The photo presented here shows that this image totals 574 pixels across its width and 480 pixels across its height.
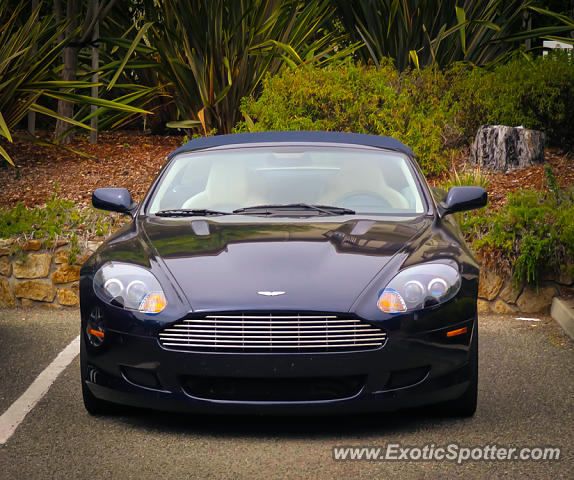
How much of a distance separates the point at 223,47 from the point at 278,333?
8.40 metres

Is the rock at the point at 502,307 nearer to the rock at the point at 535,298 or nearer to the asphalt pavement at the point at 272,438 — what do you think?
the rock at the point at 535,298

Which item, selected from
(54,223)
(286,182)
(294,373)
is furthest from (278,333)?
(54,223)

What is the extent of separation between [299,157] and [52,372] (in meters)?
1.99

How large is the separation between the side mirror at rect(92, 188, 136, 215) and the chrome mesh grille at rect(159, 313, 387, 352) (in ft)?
5.08

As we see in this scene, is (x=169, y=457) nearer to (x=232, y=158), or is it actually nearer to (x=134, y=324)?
(x=134, y=324)

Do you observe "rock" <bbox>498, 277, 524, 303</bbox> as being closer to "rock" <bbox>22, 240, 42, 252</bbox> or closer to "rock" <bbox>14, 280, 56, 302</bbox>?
"rock" <bbox>14, 280, 56, 302</bbox>

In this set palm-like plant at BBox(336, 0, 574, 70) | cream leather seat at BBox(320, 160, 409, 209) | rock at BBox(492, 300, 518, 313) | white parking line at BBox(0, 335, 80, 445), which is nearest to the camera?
white parking line at BBox(0, 335, 80, 445)

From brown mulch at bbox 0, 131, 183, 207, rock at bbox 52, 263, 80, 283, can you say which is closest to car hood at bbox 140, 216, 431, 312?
rock at bbox 52, 263, 80, 283

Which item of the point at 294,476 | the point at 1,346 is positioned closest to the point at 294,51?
the point at 1,346

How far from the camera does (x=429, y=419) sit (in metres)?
4.84

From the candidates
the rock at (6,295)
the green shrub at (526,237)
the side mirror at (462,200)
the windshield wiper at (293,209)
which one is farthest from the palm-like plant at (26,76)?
the side mirror at (462,200)

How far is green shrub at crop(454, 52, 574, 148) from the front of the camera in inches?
463

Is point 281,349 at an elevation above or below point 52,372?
above

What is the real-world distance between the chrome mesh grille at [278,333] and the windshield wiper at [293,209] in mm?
1271
